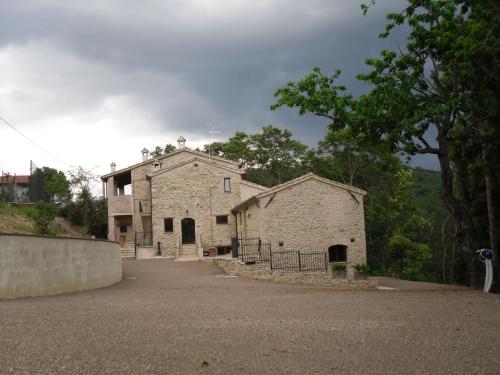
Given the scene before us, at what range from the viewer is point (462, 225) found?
16.1 meters

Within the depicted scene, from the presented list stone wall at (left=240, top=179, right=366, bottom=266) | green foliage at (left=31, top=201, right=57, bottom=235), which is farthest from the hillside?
stone wall at (left=240, top=179, right=366, bottom=266)

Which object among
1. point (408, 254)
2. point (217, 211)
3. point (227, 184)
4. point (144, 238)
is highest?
point (227, 184)

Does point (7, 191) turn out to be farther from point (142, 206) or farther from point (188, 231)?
point (142, 206)

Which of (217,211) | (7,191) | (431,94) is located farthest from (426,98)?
(217,211)

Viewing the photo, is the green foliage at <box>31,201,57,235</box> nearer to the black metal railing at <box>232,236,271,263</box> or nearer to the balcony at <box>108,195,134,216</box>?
the black metal railing at <box>232,236,271,263</box>

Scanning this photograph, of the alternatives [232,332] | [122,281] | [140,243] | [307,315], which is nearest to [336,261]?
[122,281]

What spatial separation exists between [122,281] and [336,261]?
12.3m

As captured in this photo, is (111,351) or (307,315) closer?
(111,351)

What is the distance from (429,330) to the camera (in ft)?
26.0

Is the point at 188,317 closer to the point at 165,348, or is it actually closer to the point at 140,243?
the point at 165,348

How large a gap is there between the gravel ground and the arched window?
1488 centimetres

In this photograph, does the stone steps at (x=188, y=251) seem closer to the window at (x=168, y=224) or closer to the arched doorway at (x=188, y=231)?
the arched doorway at (x=188, y=231)

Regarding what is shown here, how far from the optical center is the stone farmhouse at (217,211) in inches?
1011

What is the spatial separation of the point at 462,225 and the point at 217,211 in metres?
20.4
